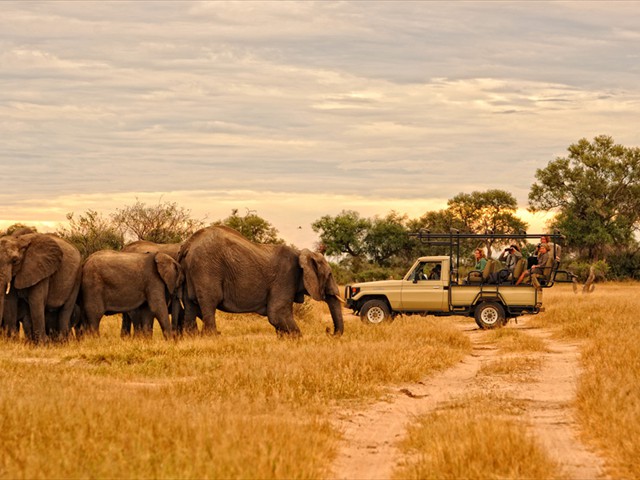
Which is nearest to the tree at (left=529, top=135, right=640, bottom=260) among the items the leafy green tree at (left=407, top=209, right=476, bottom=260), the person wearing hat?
the leafy green tree at (left=407, top=209, right=476, bottom=260)

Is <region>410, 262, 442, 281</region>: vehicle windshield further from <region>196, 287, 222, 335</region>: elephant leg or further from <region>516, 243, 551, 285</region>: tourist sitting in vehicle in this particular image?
<region>196, 287, 222, 335</region>: elephant leg

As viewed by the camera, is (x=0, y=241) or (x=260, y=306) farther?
(x=260, y=306)

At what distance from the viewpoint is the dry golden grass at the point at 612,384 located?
Result: 1010cm

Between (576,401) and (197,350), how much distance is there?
7.44 meters

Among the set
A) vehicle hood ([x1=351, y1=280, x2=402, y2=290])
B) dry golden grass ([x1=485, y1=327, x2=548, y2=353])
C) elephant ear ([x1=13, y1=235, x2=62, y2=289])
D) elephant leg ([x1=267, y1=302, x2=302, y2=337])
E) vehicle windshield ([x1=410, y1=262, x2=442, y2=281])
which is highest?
elephant ear ([x1=13, y1=235, x2=62, y2=289])

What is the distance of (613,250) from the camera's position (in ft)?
235

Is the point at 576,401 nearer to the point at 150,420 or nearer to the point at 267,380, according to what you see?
the point at 267,380

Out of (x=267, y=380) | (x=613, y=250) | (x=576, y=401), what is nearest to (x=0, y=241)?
(x=267, y=380)

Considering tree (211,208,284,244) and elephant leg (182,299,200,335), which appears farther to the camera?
tree (211,208,284,244)

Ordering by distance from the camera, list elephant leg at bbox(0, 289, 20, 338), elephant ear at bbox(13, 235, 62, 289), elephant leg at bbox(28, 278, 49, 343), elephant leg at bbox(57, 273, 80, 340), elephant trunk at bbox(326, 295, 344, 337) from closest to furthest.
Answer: elephant leg at bbox(28, 278, 49, 343), elephant ear at bbox(13, 235, 62, 289), elephant leg at bbox(0, 289, 20, 338), elephant leg at bbox(57, 273, 80, 340), elephant trunk at bbox(326, 295, 344, 337)

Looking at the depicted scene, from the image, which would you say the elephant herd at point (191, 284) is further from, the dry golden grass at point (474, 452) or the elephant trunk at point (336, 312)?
the dry golden grass at point (474, 452)

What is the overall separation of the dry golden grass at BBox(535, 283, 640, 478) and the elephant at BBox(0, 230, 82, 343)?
33.7 feet

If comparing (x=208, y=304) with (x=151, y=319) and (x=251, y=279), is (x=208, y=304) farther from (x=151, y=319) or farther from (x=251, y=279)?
(x=151, y=319)

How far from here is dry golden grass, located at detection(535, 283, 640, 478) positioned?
10.1 metres
